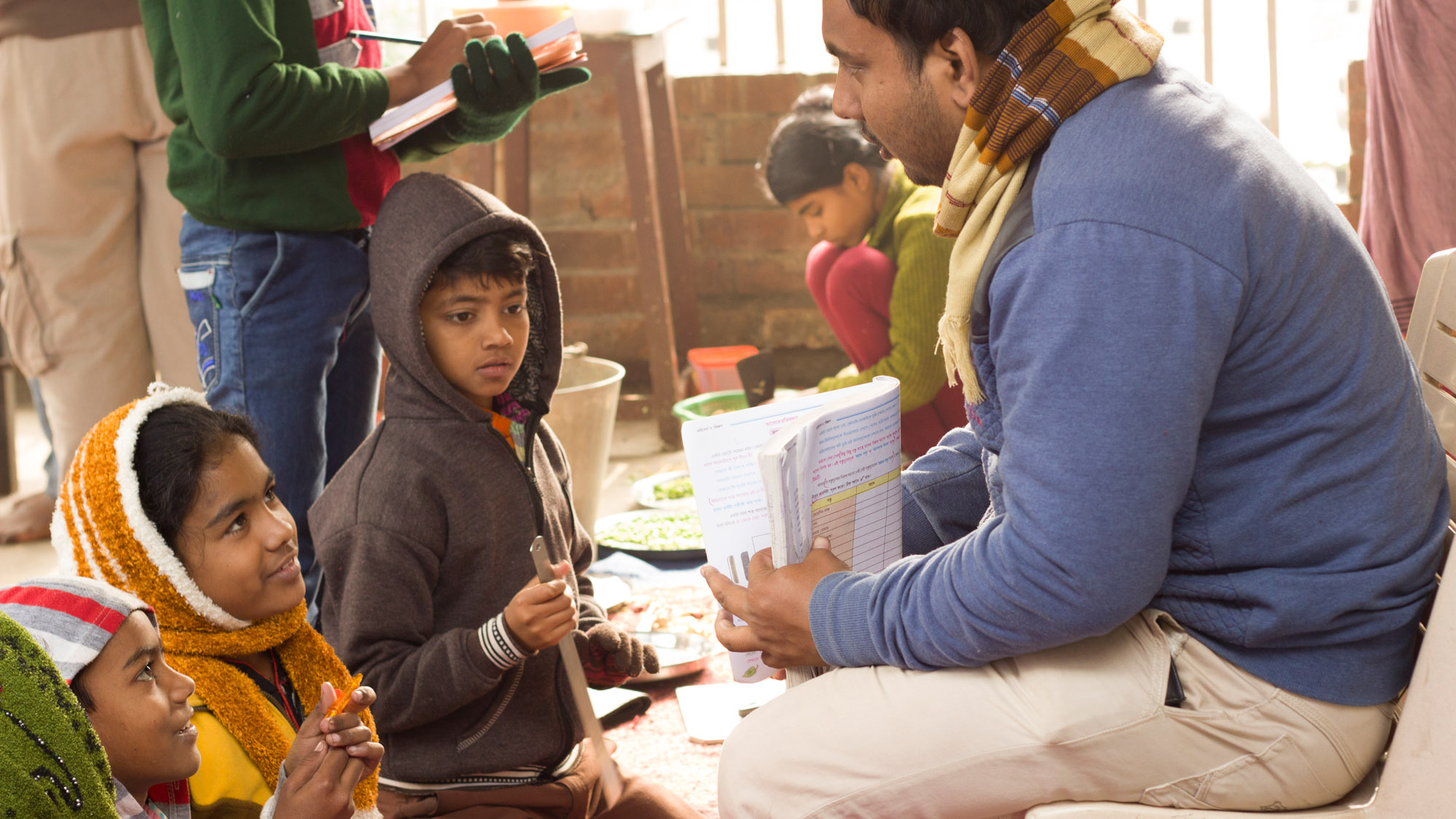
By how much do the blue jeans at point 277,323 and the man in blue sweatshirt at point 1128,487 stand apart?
1109 mm

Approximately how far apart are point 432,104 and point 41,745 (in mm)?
1246

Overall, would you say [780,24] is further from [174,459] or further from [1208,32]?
[174,459]

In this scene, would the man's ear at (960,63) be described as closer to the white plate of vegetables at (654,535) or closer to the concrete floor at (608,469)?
the white plate of vegetables at (654,535)

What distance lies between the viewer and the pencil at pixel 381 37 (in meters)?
2.05

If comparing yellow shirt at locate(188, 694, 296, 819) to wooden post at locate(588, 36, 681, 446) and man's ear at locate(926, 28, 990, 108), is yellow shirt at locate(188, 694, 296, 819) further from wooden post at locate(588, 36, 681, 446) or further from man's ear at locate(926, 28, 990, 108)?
wooden post at locate(588, 36, 681, 446)

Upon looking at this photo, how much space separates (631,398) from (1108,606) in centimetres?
371

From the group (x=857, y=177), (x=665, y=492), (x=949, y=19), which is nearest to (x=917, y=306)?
(x=857, y=177)

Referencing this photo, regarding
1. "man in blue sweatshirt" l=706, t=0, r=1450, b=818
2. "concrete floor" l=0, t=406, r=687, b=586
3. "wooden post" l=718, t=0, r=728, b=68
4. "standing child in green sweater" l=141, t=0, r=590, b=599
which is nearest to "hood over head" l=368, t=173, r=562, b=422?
"standing child in green sweater" l=141, t=0, r=590, b=599

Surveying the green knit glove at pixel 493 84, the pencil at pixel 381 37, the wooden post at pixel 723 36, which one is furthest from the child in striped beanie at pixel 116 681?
the wooden post at pixel 723 36

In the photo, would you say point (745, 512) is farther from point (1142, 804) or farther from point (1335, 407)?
point (1335, 407)

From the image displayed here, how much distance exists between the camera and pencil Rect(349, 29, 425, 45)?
6.72 ft

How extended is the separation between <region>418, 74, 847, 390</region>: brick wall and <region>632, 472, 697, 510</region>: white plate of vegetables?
111 centimetres

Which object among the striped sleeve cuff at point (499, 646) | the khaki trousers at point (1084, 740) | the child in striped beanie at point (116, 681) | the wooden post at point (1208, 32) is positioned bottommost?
the striped sleeve cuff at point (499, 646)

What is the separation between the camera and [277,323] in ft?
6.43
